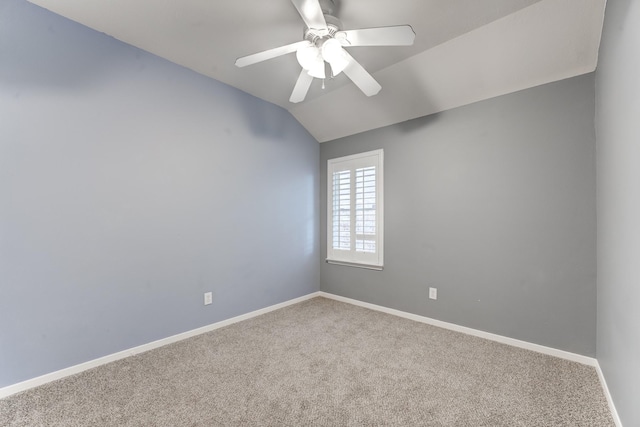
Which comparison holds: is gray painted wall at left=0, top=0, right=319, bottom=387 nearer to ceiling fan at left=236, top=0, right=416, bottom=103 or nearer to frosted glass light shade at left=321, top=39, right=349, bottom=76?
ceiling fan at left=236, top=0, right=416, bottom=103

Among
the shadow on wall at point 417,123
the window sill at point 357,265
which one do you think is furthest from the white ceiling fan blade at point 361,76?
the window sill at point 357,265

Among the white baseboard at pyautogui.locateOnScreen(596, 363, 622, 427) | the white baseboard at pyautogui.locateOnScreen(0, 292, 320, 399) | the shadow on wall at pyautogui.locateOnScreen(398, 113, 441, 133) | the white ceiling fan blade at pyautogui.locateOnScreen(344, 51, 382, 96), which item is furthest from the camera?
the shadow on wall at pyautogui.locateOnScreen(398, 113, 441, 133)

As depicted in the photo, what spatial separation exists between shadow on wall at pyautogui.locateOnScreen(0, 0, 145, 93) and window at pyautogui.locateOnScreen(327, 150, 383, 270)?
2557 millimetres

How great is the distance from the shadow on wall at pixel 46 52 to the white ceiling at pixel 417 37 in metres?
0.10

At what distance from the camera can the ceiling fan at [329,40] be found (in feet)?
5.14

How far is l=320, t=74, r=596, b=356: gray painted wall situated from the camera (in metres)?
2.17

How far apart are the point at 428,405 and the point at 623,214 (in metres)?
1.44

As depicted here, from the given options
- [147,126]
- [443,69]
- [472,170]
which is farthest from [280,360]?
[443,69]

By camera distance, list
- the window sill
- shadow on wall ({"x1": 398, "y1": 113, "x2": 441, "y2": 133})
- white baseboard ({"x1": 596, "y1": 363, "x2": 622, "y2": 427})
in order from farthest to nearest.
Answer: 1. the window sill
2. shadow on wall ({"x1": 398, "y1": 113, "x2": 441, "y2": 133})
3. white baseboard ({"x1": 596, "y1": 363, "x2": 622, "y2": 427})

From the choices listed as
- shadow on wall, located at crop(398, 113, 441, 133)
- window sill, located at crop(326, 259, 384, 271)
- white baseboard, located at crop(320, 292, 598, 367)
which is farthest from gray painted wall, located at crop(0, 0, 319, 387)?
shadow on wall, located at crop(398, 113, 441, 133)

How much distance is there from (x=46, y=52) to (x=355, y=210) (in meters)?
3.05

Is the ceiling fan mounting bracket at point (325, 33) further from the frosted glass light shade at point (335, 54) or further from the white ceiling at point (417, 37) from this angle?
the white ceiling at point (417, 37)

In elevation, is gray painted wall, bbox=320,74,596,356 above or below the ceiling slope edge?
below

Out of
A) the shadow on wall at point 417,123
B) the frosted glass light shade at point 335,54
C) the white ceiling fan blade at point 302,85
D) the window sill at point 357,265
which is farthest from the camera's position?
the window sill at point 357,265
